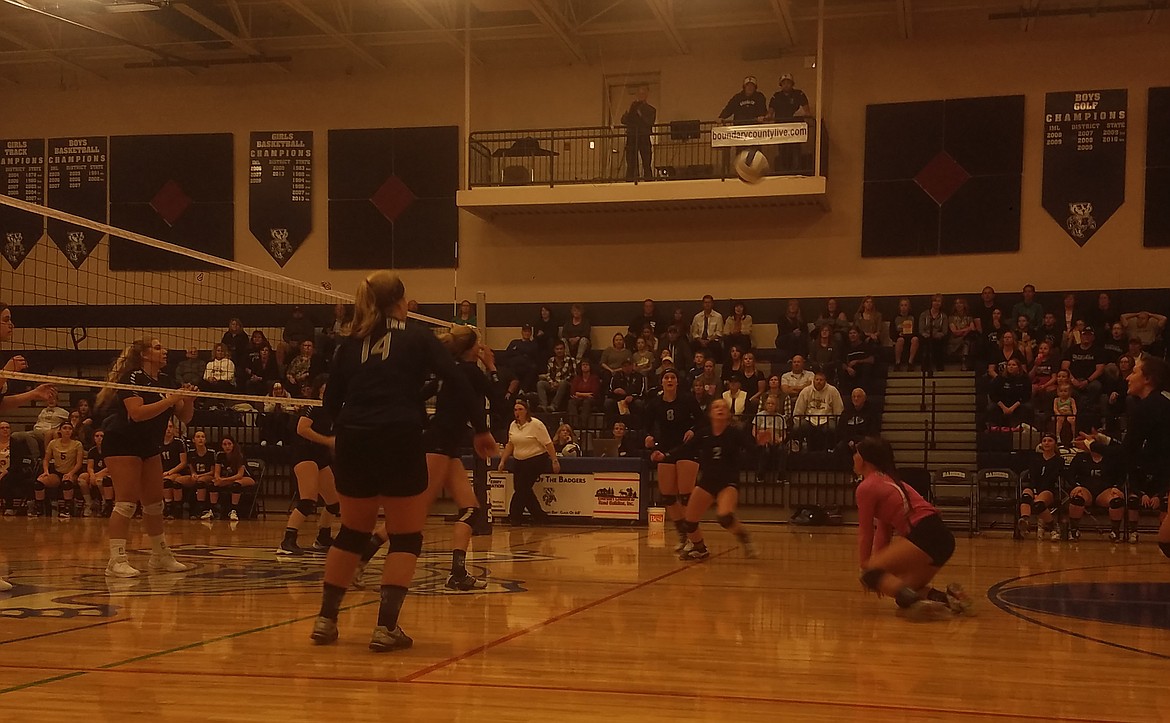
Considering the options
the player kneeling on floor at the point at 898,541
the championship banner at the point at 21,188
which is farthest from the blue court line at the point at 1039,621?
the championship banner at the point at 21,188

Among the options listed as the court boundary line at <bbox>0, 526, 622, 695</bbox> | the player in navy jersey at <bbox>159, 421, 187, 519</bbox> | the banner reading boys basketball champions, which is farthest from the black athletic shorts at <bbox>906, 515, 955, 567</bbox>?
the banner reading boys basketball champions

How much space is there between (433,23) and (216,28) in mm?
4155

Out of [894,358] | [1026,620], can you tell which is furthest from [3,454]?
[1026,620]

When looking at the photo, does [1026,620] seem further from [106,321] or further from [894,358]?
[106,321]

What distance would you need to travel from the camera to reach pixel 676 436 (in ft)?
37.2

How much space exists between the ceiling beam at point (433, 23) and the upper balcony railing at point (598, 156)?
71.7 inches

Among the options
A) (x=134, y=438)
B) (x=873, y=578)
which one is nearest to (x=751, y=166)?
(x=134, y=438)

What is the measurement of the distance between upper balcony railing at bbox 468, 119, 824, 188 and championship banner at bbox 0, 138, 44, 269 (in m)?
9.92

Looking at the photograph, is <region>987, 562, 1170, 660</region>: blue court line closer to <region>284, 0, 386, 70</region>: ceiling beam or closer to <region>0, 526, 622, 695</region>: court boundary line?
<region>0, 526, 622, 695</region>: court boundary line

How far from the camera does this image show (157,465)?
348 inches

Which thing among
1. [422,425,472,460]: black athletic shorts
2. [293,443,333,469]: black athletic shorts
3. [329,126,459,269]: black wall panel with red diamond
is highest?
[329,126,459,269]: black wall panel with red diamond

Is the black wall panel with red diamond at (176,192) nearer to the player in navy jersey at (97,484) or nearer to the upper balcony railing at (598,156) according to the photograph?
the upper balcony railing at (598,156)

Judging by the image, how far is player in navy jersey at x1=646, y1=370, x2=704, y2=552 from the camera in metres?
11.2

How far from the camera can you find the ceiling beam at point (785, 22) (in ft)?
65.8
